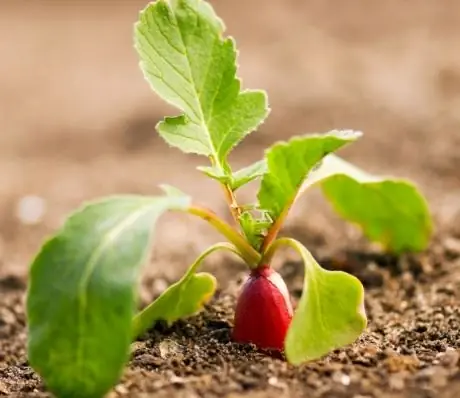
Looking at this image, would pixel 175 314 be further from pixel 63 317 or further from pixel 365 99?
pixel 365 99

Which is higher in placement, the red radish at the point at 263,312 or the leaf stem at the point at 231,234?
the leaf stem at the point at 231,234

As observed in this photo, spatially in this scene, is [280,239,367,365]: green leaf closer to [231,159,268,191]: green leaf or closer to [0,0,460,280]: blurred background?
[231,159,268,191]: green leaf

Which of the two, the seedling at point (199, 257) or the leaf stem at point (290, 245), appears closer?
the seedling at point (199, 257)

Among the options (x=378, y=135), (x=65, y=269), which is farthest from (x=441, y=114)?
(x=65, y=269)

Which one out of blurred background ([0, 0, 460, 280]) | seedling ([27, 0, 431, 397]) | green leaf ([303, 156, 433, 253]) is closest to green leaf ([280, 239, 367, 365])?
seedling ([27, 0, 431, 397])

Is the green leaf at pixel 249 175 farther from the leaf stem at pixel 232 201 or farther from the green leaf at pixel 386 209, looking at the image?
the green leaf at pixel 386 209

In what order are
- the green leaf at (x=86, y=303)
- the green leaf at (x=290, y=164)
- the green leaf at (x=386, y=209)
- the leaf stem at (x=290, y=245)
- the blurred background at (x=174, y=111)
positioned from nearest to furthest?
the green leaf at (x=86, y=303) → the green leaf at (x=290, y=164) → the leaf stem at (x=290, y=245) → the green leaf at (x=386, y=209) → the blurred background at (x=174, y=111)

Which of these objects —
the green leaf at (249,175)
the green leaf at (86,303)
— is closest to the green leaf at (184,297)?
the green leaf at (249,175)
